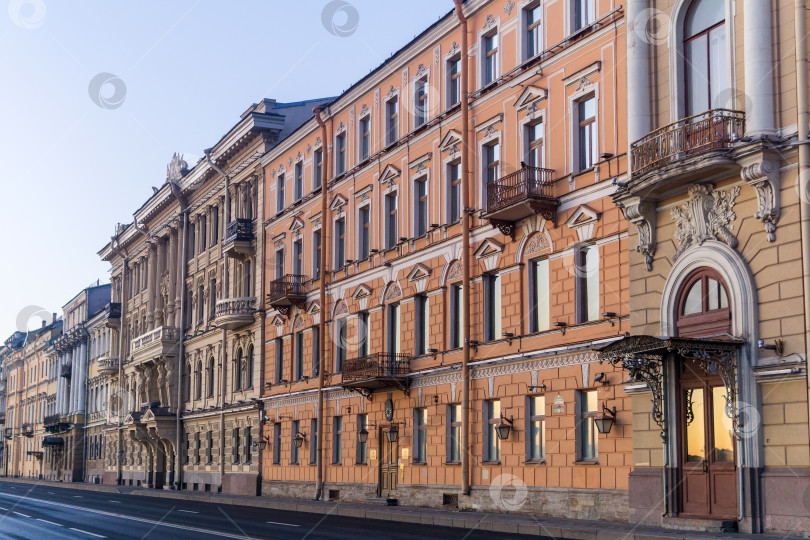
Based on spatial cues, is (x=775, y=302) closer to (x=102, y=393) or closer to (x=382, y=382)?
(x=382, y=382)

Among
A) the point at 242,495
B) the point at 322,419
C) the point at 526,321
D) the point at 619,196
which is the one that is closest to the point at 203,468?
the point at 242,495

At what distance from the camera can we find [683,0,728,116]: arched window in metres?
21.1

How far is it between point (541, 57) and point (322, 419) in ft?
57.0

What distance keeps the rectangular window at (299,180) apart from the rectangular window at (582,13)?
19.0 metres

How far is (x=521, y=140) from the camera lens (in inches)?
1101

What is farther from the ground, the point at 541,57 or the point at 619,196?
the point at 541,57

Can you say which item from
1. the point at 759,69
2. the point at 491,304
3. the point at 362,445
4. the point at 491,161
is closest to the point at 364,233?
the point at 362,445

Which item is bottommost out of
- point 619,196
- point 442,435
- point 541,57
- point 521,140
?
point 442,435

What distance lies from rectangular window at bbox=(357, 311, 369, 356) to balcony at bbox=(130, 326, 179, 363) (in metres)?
24.4

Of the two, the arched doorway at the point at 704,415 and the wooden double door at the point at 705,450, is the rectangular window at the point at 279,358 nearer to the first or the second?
the arched doorway at the point at 704,415

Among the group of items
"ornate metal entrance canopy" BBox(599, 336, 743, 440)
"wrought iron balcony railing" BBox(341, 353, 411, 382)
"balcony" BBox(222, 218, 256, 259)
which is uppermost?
"balcony" BBox(222, 218, 256, 259)

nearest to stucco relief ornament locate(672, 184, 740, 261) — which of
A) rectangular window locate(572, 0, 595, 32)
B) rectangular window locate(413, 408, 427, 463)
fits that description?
rectangular window locate(572, 0, 595, 32)

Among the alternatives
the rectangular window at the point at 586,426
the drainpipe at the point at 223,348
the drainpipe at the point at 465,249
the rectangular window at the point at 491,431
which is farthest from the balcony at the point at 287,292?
the rectangular window at the point at 586,426

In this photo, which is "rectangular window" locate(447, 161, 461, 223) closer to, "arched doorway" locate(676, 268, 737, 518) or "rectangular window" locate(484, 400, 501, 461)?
"rectangular window" locate(484, 400, 501, 461)
